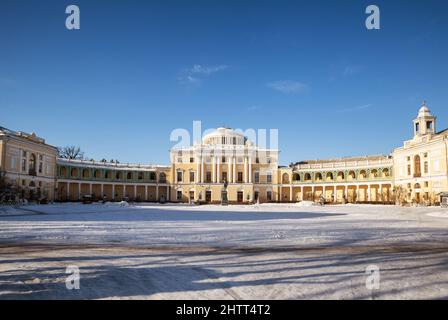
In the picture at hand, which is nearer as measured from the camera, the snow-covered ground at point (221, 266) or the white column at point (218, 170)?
the snow-covered ground at point (221, 266)

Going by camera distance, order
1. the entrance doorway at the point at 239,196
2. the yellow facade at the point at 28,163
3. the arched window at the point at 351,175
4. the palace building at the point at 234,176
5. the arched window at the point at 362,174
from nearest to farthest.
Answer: the yellow facade at the point at 28,163 → the palace building at the point at 234,176 → the arched window at the point at 362,174 → the arched window at the point at 351,175 → the entrance doorway at the point at 239,196

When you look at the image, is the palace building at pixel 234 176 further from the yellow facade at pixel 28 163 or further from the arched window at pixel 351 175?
the yellow facade at pixel 28 163

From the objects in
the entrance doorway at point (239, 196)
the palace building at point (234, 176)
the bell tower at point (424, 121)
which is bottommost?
the entrance doorway at point (239, 196)

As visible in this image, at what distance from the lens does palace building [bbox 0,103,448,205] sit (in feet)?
219

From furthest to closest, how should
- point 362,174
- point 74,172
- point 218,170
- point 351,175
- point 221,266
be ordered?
point 218,170 < point 351,175 < point 362,174 < point 74,172 < point 221,266

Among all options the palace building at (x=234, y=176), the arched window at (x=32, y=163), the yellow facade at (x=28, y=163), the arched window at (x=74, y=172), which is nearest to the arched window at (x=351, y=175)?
the palace building at (x=234, y=176)

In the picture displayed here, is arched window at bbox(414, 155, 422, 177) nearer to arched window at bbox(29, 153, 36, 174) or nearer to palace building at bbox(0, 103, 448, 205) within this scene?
palace building at bbox(0, 103, 448, 205)

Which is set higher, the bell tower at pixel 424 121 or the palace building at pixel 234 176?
the bell tower at pixel 424 121

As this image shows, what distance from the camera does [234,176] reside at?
7888 centimetres

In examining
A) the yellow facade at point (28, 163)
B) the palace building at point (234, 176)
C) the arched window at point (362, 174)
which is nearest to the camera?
the yellow facade at point (28, 163)

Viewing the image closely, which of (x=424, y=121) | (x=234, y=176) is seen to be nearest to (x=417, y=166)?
(x=424, y=121)

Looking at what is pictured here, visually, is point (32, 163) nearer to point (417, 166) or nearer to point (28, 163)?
point (28, 163)

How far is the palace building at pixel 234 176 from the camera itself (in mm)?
66688
